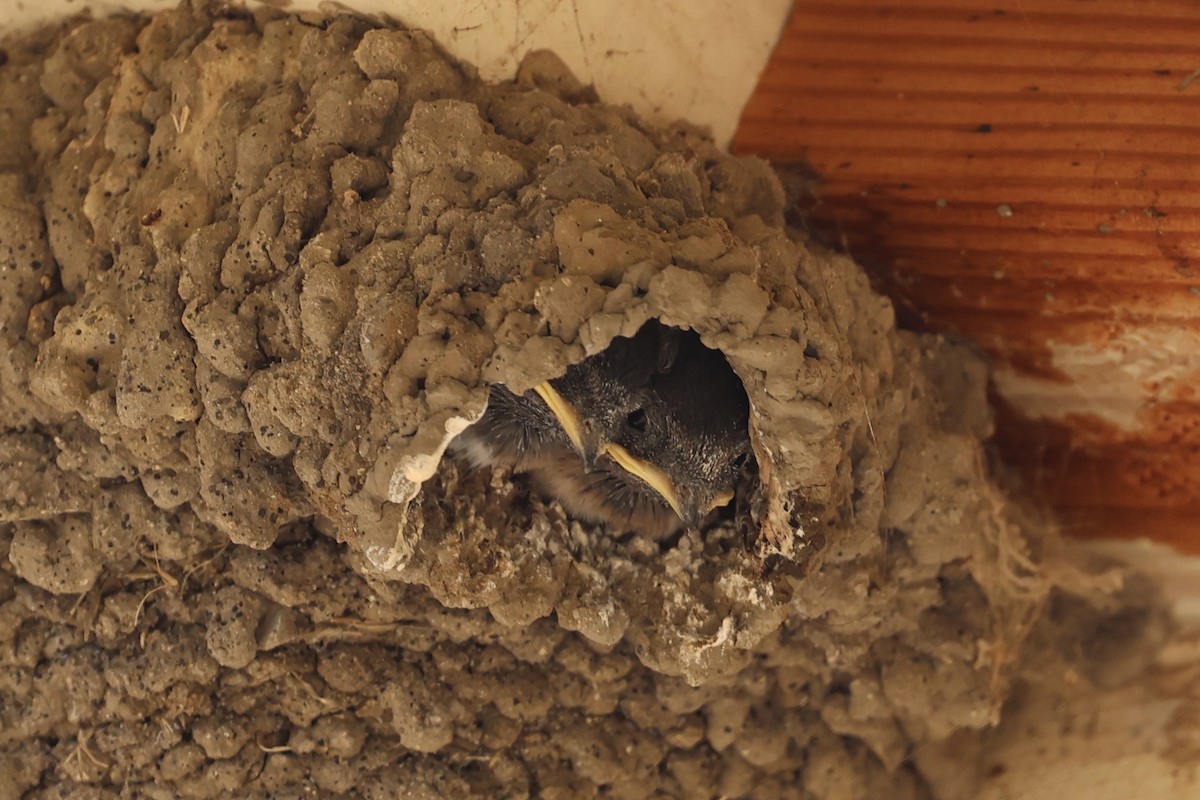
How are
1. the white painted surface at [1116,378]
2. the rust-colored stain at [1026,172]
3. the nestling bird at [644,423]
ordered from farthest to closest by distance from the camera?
the white painted surface at [1116,378] < the rust-colored stain at [1026,172] < the nestling bird at [644,423]

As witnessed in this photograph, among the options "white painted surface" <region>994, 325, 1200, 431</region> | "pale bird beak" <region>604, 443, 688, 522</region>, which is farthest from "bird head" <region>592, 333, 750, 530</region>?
"white painted surface" <region>994, 325, 1200, 431</region>

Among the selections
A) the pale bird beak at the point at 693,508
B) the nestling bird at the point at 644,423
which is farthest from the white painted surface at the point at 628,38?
the pale bird beak at the point at 693,508

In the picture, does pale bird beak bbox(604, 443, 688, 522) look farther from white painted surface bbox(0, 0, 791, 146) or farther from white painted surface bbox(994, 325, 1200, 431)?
white painted surface bbox(994, 325, 1200, 431)

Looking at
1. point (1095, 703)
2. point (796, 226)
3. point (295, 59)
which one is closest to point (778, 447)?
point (796, 226)

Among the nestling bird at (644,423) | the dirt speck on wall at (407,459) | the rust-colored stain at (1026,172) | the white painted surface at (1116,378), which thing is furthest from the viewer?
the white painted surface at (1116,378)

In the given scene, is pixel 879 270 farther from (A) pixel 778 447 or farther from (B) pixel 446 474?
(B) pixel 446 474

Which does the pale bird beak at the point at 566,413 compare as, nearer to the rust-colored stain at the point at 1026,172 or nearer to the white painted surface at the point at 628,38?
the white painted surface at the point at 628,38

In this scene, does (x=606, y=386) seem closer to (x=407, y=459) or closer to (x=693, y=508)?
(x=693, y=508)
